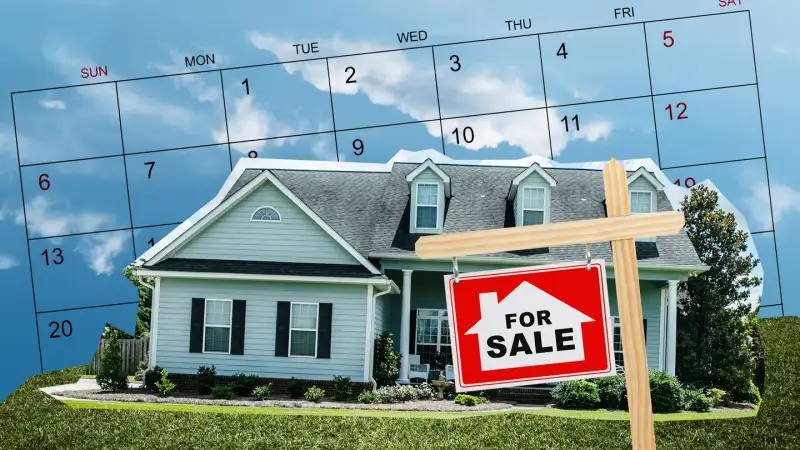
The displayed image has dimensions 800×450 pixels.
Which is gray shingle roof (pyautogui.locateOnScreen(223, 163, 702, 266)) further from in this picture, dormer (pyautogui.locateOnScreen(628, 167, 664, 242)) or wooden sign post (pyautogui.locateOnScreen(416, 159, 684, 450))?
wooden sign post (pyautogui.locateOnScreen(416, 159, 684, 450))

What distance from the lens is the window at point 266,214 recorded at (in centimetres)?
1168

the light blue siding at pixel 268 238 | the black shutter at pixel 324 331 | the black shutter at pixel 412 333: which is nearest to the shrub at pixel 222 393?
the black shutter at pixel 324 331

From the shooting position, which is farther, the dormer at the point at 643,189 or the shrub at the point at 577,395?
the dormer at the point at 643,189

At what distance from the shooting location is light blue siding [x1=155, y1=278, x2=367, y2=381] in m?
11.2

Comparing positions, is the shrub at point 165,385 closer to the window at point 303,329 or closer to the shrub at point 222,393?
the shrub at point 222,393

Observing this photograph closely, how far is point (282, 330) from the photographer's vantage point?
449 inches

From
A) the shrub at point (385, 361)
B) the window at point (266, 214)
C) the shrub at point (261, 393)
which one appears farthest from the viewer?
the window at point (266, 214)

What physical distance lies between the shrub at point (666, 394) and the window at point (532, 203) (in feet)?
9.80

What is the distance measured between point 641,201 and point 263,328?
587 cm

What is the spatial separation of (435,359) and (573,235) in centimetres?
922

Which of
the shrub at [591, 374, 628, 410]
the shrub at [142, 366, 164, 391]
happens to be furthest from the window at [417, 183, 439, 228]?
the shrub at [142, 366, 164, 391]

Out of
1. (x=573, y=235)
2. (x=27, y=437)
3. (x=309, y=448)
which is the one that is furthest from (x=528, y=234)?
(x=27, y=437)

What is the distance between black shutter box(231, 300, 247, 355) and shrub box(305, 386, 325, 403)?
4.05 ft

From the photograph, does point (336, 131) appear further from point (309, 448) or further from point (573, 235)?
point (573, 235)
